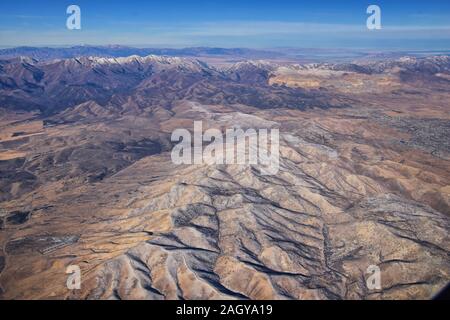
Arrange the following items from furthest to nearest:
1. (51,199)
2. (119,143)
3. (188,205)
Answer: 1. (119,143)
2. (51,199)
3. (188,205)

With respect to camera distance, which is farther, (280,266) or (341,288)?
(280,266)

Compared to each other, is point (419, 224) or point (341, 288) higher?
point (419, 224)

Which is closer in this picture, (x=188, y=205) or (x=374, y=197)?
(x=188, y=205)

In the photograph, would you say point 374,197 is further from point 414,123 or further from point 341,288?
point 414,123

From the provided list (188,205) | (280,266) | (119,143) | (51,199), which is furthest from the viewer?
(119,143)
